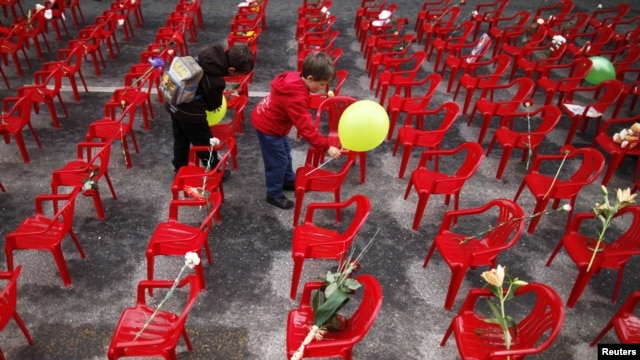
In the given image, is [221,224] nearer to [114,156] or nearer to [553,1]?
[114,156]

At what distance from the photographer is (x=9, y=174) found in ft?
17.8

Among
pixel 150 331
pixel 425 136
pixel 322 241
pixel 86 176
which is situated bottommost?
pixel 150 331

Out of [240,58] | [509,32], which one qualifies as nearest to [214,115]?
[240,58]

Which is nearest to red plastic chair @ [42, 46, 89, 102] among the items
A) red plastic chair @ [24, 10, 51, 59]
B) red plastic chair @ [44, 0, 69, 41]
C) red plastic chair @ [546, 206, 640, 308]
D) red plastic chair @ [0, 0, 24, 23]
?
red plastic chair @ [24, 10, 51, 59]

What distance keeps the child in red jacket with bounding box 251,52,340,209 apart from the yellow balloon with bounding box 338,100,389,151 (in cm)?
20

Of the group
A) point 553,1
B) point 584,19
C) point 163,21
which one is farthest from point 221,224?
point 553,1

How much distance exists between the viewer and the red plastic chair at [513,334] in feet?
9.29

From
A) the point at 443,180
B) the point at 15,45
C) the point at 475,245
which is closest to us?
the point at 475,245

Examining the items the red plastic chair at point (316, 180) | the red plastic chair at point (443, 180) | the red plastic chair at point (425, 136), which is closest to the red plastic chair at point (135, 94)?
the red plastic chair at point (316, 180)

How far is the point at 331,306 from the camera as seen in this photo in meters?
2.92

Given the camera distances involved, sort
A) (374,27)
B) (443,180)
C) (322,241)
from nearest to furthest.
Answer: (322,241) < (443,180) < (374,27)

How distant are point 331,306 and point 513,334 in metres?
1.31

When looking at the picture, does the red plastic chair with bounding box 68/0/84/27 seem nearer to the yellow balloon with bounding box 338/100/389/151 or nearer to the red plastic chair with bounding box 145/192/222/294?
the red plastic chair with bounding box 145/192/222/294

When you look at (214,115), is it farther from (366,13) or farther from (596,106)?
(366,13)
